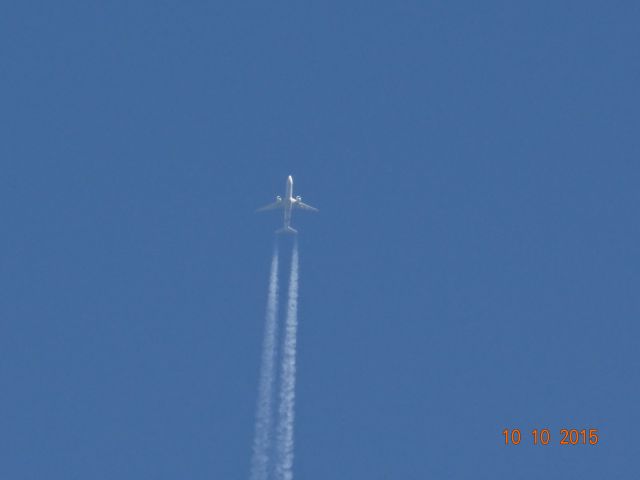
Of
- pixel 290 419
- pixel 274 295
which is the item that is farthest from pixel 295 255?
pixel 290 419

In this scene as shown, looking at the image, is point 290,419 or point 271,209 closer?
point 290,419

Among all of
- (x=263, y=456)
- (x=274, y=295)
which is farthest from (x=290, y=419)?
(x=274, y=295)

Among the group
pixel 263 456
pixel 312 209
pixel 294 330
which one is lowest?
pixel 263 456

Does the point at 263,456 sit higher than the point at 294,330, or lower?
lower

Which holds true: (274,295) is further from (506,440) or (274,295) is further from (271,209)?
(506,440)

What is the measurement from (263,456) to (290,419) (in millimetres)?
4466

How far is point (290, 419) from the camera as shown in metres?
152

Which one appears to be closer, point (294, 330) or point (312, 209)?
point (294, 330)

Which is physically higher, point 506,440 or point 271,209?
point 271,209

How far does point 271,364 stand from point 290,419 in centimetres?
615

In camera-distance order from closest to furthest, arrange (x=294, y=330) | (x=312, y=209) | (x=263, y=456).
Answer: (x=263, y=456) < (x=294, y=330) < (x=312, y=209)

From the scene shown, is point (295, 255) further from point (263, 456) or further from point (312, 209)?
point (263, 456)

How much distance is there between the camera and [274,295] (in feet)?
→ 538

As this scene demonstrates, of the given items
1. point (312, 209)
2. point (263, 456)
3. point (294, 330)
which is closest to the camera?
point (263, 456)
